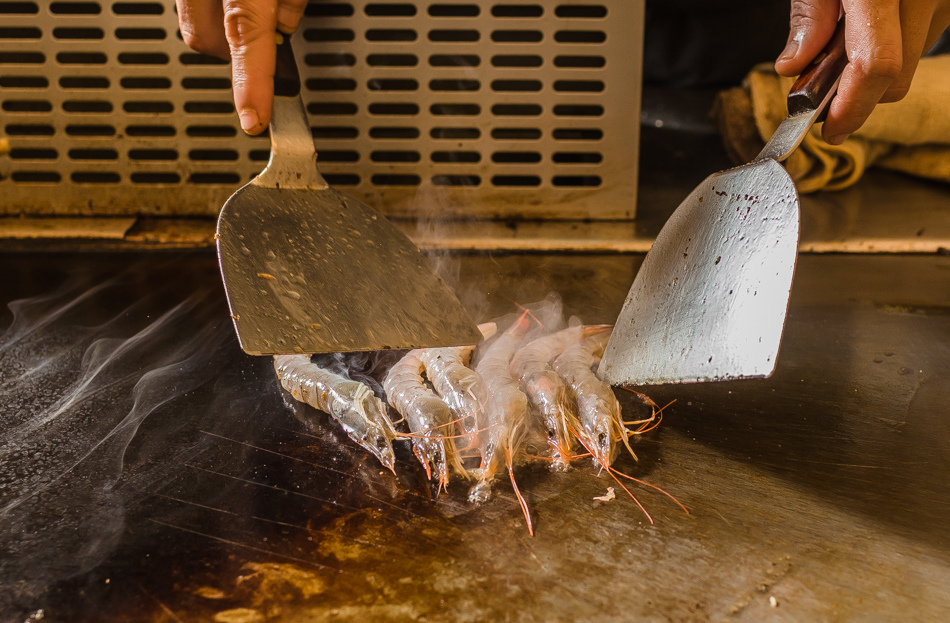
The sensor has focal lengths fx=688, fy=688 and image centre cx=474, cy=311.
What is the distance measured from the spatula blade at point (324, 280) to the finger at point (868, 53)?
1064 millimetres

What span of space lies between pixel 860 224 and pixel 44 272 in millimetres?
3120

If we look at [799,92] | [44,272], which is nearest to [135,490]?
[44,272]

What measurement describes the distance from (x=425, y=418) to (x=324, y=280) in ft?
1.41

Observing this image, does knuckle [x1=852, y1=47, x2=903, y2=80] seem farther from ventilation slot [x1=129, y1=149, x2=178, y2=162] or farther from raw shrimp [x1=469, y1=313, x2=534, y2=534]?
ventilation slot [x1=129, y1=149, x2=178, y2=162]

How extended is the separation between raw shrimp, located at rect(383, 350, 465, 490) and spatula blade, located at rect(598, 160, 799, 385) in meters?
0.45

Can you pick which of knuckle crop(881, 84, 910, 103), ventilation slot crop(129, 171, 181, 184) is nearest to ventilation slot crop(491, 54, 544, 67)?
knuckle crop(881, 84, 910, 103)

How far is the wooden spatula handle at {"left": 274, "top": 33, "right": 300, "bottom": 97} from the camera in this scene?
1.89 meters

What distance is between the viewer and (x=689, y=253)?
5.49 ft

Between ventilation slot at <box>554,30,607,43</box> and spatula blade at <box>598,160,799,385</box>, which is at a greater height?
ventilation slot at <box>554,30,607,43</box>

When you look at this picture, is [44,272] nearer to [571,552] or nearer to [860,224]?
[571,552]

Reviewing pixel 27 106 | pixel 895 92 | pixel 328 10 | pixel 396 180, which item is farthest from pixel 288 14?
pixel 895 92

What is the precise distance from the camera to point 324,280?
5.64 feet

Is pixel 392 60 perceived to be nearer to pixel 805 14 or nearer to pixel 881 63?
pixel 805 14

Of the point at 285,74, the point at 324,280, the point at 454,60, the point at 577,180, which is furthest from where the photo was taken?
the point at 577,180
